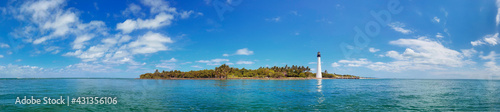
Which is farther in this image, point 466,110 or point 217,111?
point 466,110

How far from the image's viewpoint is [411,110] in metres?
24.7

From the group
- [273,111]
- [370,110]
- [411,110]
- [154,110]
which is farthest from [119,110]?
[411,110]

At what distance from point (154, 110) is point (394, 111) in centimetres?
2416

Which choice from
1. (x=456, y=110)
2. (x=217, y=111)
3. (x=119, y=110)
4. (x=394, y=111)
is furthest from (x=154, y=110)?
(x=456, y=110)

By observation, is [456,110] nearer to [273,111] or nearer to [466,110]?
[466,110]

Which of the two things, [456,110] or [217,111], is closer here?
[217,111]

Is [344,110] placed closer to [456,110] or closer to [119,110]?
[456,110]

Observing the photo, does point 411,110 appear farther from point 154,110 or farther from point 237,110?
point 154,110

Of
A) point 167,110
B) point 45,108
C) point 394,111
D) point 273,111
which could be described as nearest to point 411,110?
point 394,111

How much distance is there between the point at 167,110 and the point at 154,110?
133 cm

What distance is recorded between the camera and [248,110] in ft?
81.0

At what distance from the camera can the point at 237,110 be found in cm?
2431

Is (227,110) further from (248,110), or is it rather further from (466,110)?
(466,110)

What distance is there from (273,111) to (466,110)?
66.9ft
